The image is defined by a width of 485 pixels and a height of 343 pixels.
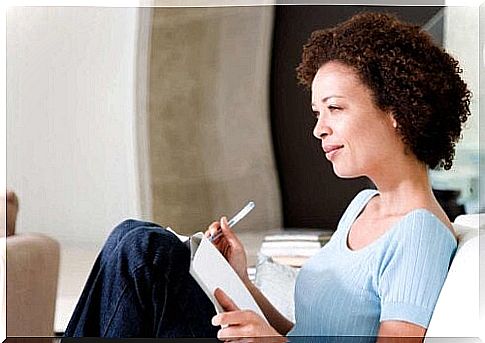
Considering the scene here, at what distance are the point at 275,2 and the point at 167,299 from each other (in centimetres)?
66

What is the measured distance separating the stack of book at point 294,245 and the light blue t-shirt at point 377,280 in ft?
0.11

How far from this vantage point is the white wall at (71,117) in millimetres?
1977

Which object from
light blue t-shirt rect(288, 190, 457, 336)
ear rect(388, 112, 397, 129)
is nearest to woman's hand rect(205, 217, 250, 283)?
light blue t-shirt rect(288, 190, 457, 336)

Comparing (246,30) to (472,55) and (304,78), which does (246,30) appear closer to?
(304,78)

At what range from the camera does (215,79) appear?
6.47ft

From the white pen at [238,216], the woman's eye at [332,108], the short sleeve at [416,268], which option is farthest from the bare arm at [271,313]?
the woman's eye at [332,108]

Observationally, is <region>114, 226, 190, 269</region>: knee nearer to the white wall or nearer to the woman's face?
the white wall

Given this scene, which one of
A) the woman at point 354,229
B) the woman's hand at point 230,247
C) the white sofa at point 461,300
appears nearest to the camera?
the white sofa at point 461,300

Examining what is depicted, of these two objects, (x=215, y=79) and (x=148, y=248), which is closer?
(x=148, y=248)

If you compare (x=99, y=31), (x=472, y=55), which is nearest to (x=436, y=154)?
(x=472, y=55)

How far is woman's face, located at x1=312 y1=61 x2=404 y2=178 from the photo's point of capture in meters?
1.85

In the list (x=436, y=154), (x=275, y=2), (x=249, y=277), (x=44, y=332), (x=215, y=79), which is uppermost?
(x=275, y=2)

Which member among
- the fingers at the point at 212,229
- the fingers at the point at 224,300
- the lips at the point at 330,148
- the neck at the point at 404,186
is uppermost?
the lips at the point at 330,148

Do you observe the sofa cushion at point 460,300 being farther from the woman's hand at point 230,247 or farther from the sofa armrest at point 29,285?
the sofa armrest at point 29,285
